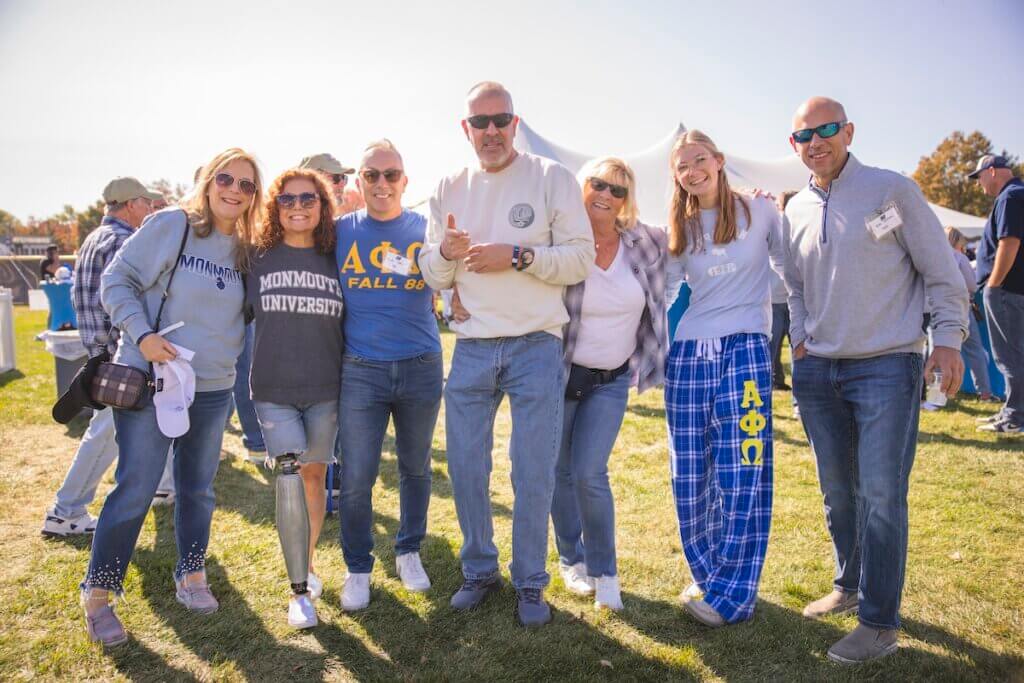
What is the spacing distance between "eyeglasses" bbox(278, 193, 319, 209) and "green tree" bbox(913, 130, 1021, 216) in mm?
41608

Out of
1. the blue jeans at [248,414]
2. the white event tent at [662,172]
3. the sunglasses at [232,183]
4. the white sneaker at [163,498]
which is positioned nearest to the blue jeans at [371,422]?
the sunglasses at [232,183]

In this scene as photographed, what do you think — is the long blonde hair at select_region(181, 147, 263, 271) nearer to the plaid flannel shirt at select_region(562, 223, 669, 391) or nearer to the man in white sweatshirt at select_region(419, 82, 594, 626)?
the man in white sweatshirt at select_region(419, 82, 594, 626)

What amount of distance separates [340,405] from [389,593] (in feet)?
3.49

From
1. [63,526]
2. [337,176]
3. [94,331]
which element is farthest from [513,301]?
[63,526]

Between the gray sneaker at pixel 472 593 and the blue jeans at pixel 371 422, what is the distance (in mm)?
494

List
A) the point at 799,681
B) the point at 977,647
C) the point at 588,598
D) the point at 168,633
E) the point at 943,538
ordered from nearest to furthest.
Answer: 1. the point at 799,681
2. the point at 977,647
3. the point at 168,633
4. the point at 588,598
5. the point at 943,538

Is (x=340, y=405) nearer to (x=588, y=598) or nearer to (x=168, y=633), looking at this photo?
(x=168, y=633)

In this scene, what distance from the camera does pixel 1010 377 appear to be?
680 centimetres

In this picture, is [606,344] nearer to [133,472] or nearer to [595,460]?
[595,460]

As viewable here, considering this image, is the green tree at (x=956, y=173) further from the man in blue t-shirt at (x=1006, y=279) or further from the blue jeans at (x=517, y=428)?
the blue jeans at (x=517, y=428)

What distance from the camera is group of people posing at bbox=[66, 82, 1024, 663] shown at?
9.60 feet

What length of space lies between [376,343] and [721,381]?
1642mm

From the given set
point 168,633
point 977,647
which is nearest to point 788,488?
point 977,647

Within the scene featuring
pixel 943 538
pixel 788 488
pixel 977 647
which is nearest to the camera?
pixel 977 647
